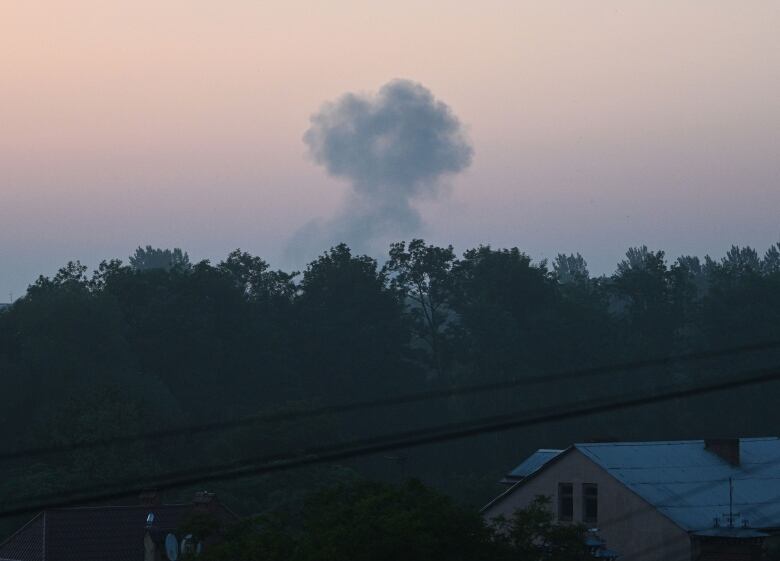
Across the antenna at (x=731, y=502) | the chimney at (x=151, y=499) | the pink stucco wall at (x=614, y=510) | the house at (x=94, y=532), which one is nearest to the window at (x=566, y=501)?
the pink stucco wall at (x=614, y=510)

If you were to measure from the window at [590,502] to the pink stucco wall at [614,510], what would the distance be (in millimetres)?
149

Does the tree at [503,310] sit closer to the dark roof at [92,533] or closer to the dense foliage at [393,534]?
the dark roof at [92,533]

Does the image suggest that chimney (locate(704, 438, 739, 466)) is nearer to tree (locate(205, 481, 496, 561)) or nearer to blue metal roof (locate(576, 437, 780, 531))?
blue metal roof (locate(576, 437, 780, 531))

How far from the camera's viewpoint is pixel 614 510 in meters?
53.0

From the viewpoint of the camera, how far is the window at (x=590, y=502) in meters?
53.9

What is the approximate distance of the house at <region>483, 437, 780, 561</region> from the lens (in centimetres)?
4962

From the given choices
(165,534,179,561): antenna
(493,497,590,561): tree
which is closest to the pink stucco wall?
(493,497,590,561): tree

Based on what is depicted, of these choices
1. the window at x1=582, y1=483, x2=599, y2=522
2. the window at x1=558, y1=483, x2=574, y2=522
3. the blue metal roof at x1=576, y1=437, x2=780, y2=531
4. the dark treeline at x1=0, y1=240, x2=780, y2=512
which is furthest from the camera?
the dark treeline at x1=0, y1=240, x2=780, y2=512

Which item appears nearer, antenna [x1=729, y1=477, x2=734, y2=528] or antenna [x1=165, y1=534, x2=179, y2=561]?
antenna [x1=165, y1=534, x2=179, y2=561]

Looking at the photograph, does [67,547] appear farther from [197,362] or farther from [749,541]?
[197,362]

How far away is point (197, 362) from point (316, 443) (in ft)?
101

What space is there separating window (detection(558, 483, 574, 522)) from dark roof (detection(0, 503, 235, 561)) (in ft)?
41.1

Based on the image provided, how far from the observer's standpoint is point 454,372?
13600 centimetres

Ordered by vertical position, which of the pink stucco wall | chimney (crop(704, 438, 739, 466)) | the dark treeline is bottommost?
the pink stucco wall
